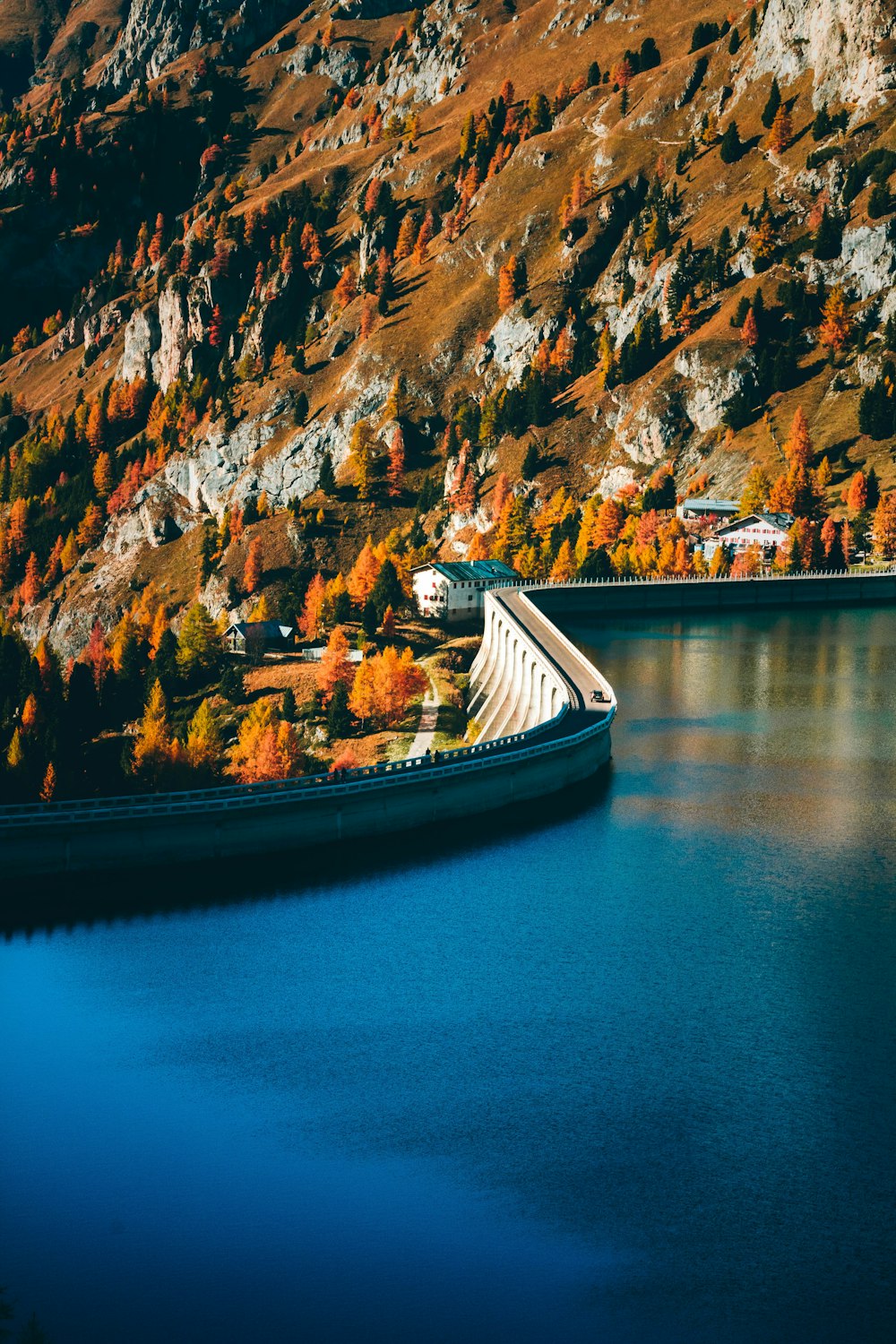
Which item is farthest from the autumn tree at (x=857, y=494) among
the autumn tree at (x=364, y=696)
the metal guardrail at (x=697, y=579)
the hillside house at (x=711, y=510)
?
the autumn tree at (x=364, y=696)

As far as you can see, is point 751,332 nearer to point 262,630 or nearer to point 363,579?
point 363,579

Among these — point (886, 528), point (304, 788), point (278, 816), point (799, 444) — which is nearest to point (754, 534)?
point (799, 444)

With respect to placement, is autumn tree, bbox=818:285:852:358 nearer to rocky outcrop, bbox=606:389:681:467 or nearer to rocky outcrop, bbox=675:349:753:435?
rocky outcrop, bbox=675:349:753:435

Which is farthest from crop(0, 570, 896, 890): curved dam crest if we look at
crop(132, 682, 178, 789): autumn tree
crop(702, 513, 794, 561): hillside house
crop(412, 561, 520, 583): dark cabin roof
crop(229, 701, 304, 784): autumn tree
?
crop(702, 513, 794, 561): hillside house

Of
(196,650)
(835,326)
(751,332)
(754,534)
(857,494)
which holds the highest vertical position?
(835,326)

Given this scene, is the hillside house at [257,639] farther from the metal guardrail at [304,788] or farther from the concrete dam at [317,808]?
the concrete dam at [317,808]
